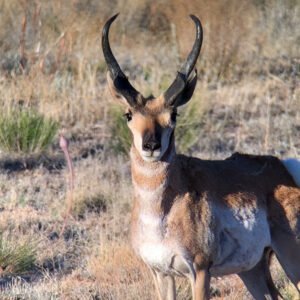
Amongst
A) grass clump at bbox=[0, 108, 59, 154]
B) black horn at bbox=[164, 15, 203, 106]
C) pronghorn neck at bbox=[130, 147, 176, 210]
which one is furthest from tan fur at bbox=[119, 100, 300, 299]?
grass clump at bbox=[0, 108, 59, 154]

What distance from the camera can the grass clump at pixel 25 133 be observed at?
1169 centimetres

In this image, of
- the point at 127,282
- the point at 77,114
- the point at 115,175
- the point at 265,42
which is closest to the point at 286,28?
the point at 265,42

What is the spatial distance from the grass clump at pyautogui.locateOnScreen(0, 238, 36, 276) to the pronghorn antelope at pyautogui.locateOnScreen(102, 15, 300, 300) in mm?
2371

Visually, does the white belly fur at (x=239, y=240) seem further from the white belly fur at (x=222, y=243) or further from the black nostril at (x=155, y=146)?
the black nostril at (x=155, y=146)

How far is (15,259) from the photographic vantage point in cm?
799

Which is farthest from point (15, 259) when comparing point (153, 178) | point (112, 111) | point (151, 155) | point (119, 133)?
point (112, 111)

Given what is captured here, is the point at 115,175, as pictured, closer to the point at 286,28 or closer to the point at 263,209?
the point at 263,209

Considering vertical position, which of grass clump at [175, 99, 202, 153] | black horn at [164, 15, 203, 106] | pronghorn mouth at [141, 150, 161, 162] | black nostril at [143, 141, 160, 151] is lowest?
grass clump at [175, 99, 202, 153]

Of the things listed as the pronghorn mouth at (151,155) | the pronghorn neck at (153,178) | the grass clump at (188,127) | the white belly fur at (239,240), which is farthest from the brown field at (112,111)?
the pronghorn mouth at (151,155)

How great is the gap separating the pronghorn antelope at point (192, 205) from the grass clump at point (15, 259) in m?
2.37

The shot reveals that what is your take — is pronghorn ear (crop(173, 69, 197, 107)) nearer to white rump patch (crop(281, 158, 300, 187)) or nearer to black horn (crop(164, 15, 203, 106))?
black horn (crop(164, 15, 203, 106))

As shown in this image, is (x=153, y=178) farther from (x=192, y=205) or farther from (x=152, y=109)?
(x=152, y=109)

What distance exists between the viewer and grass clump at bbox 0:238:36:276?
7996 mm

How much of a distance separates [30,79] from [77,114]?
1.39 metres
